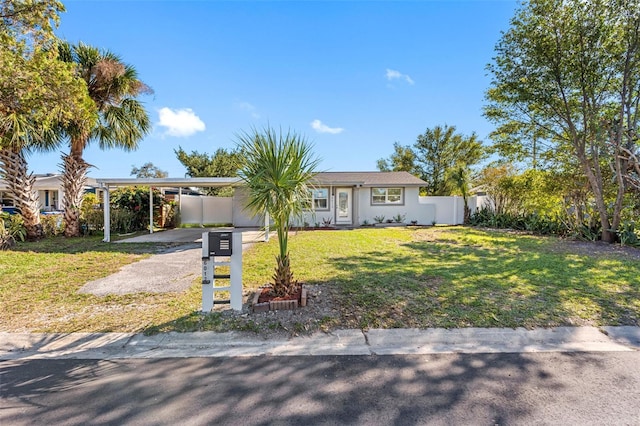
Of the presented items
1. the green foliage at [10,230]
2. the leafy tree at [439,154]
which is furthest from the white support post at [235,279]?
the leafy tree at [439,154]

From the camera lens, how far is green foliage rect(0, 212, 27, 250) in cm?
935

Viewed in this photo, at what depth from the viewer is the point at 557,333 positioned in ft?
12.1

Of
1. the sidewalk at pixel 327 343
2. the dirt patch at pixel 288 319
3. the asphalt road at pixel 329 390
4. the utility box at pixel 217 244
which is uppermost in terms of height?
the utility box at pixel 217 244

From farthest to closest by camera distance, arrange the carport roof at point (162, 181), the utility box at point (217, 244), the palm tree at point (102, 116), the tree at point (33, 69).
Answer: the carport roof at point (162, 181) → the palm tree at point (102, 116) → the tree at point (33, 69) → the utility box at point (217, 244)

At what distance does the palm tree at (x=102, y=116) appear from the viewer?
10430mm

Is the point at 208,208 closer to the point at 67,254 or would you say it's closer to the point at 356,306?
the point at 67,254

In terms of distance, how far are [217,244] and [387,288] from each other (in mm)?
2996

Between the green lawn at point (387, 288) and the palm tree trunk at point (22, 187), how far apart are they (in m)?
2.06

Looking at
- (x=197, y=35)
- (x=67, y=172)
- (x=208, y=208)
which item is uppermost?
(x=197, y=35)

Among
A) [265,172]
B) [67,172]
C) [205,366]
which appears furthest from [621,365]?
[67,172]

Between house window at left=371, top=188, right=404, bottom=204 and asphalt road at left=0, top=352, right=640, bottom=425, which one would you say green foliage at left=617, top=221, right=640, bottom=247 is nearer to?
house window at left=371, top=188, right=404, bottom=204

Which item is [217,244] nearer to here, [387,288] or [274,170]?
[274,170]

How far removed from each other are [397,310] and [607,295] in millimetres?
3642

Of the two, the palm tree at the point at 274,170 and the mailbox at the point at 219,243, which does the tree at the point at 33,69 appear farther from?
the mailbox at the point at 219,243
